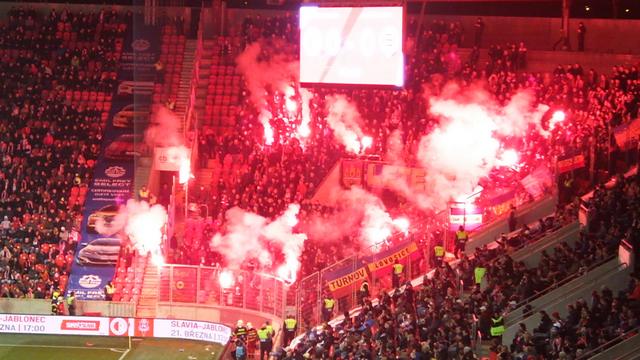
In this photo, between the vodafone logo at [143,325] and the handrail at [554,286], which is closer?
the handrail at [554,286]

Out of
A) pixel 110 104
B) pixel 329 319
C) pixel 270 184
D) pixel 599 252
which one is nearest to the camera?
pixel 599 252

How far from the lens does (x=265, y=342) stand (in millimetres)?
28438

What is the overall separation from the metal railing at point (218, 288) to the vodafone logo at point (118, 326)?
1259mm

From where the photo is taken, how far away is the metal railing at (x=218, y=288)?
31578 mm

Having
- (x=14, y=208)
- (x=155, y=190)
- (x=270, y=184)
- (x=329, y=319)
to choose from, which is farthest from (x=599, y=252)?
(x=14, y=208)

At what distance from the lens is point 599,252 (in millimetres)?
24797

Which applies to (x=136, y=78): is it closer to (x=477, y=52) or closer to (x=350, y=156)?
(x=350, y=156)

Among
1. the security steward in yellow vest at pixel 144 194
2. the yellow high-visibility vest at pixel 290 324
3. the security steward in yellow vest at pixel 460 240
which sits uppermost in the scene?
the security steward in yellow vest at pixel 144 194

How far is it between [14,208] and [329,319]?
1355cm

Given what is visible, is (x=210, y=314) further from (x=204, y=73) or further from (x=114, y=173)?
(x=204, y=73)

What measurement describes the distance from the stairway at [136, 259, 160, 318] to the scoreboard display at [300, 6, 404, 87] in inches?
403

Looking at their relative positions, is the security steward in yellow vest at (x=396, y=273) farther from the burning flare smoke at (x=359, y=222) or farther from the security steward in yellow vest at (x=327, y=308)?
the burning flare smoke at (x=359, y=222)

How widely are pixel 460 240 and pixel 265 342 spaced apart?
5915 mm

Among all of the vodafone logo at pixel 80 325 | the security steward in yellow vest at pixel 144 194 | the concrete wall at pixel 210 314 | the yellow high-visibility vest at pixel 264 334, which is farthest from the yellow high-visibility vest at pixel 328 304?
the security steward in yellow vest at pixel 144 194
